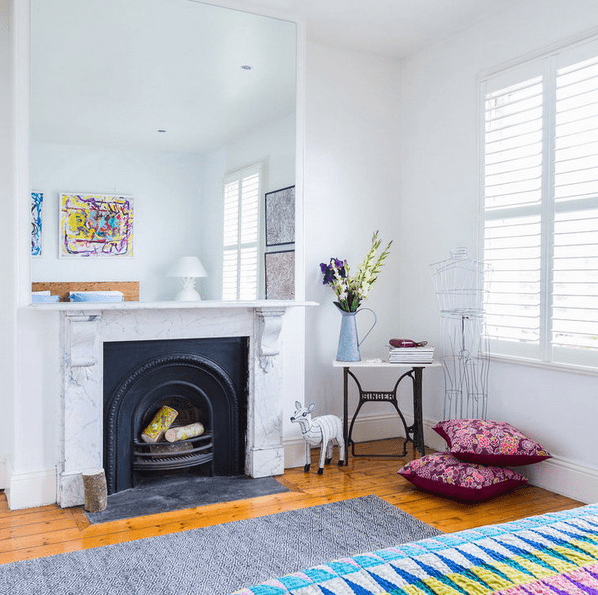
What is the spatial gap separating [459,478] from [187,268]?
1852mm

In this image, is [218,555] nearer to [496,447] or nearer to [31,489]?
[31,489]

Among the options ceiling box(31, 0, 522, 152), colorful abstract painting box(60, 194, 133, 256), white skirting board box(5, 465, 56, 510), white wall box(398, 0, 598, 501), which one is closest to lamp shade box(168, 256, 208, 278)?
colorful abstract painting box(60, 194, 133, 256)

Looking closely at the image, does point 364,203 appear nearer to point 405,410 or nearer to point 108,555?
point 405,410

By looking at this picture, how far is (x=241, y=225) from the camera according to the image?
3.64 meters

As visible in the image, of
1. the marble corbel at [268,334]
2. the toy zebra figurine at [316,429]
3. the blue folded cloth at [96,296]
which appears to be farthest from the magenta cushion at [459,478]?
the blue folded cloth at [96,296]

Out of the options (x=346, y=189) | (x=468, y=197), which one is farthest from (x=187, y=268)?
(x=468, y=197)

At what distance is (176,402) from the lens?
378cm

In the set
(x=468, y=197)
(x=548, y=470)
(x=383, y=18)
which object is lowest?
(x=548, y=470)

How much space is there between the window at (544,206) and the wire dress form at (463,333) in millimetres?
98

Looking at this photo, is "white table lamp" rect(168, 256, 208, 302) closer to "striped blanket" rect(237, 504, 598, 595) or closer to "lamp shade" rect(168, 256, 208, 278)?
"lamp shade" rect(168, 256, 208, 278)

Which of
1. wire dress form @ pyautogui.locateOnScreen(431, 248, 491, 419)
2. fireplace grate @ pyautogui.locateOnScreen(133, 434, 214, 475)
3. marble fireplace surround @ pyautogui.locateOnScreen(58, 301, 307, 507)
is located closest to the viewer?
marble fireplace surround @ pyautogui.locateOnScreen(58, 301, 307, 507)

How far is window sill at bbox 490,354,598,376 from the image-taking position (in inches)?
130

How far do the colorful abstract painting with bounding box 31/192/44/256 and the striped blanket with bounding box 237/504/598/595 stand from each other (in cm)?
264

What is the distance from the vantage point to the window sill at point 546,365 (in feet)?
10.8
